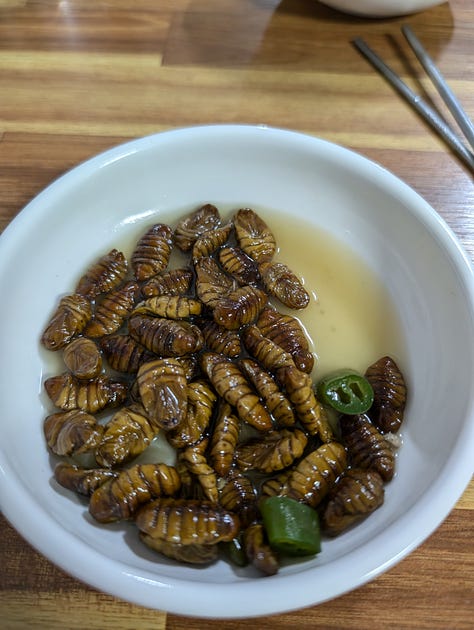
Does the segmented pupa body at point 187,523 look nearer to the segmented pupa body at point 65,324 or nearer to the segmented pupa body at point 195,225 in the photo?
the segmented pupa body at point 65,324

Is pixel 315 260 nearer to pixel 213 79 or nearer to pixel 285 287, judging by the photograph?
pixel 285 287

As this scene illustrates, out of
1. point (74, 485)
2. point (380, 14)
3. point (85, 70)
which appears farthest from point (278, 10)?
point (74, 485)

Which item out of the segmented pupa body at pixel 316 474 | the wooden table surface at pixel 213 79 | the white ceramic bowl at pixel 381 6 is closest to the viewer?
the segmented pupa body at pixel 316 474

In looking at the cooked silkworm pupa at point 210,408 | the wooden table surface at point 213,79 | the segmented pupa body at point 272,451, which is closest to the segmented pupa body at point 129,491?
the cooked silkworm pupa at point 210,408

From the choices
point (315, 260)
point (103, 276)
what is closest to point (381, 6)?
point (315, 260)

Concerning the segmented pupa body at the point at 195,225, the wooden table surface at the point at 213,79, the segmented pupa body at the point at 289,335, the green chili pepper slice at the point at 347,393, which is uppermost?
the wooden table surface at the point at 213,79

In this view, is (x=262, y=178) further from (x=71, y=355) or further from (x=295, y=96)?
(x=71, y=355)

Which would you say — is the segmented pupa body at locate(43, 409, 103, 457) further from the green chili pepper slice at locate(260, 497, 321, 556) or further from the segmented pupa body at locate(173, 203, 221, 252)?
the segmented pupa body at locate(173, 203, 221, 252)
